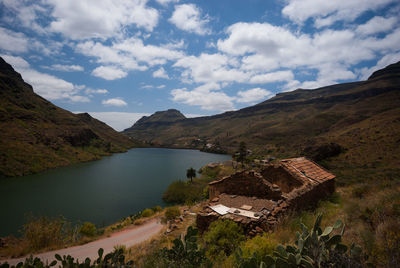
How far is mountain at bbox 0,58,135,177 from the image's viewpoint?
47438 mm

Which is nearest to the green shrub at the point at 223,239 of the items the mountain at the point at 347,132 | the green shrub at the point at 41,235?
the green shrub at the point at 41,235

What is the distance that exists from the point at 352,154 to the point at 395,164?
8.44 metres

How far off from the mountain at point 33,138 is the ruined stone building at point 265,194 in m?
54.5

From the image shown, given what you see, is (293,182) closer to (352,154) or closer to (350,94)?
(352,154)

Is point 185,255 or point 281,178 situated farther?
point 281,178

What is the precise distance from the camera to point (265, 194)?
10.1 meters

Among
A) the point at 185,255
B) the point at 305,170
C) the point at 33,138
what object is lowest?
the point at 305,170

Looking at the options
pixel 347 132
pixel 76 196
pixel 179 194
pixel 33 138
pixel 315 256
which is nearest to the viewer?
pixel 315 256

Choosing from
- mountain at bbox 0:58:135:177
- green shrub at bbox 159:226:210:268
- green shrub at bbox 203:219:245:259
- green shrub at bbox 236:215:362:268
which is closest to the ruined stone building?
green shrub at bbox 203:219:245:259

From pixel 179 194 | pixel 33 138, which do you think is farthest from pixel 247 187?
pixel 33 138

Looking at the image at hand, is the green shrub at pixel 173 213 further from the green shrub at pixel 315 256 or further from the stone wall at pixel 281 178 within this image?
the green shrub at pixel 315 256

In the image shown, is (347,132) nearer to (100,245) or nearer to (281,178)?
(281,178)

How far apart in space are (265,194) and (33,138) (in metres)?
75.7

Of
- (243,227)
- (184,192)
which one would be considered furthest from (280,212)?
(184,192)
